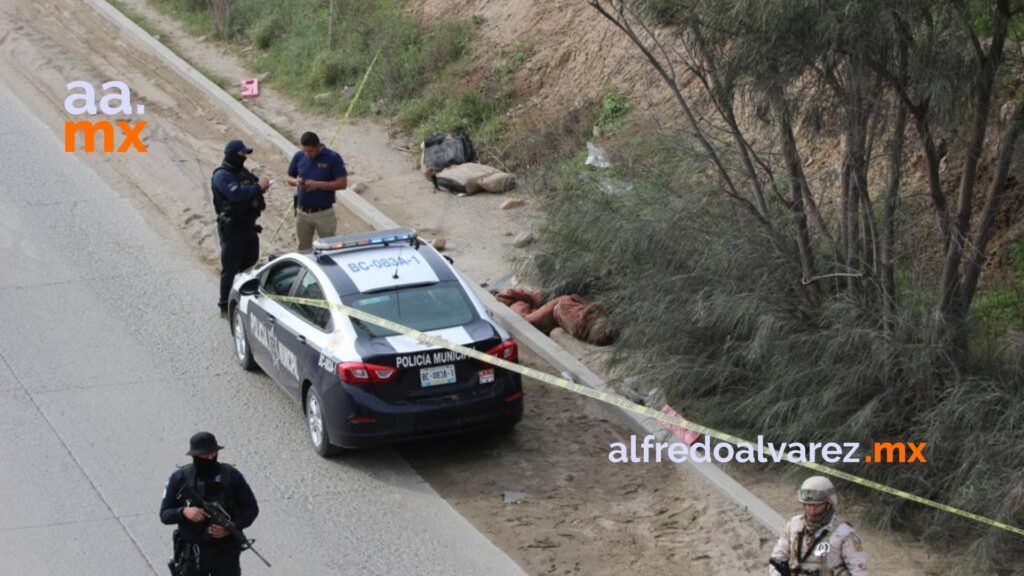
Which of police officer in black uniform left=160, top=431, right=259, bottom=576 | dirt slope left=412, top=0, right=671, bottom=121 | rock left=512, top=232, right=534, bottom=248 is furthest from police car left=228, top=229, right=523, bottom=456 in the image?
dirt slope left=412, top=0, right=671, bottom=121

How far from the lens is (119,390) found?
45.5 feet

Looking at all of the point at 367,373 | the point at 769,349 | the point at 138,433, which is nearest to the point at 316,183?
the point at 138,433

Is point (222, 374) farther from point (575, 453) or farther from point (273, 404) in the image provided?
point (575, 453)

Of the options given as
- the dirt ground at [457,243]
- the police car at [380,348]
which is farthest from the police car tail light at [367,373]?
the dirt ground at [457,243]

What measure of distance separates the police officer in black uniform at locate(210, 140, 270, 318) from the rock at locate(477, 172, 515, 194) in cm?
452

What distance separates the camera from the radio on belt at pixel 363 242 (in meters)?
13.5

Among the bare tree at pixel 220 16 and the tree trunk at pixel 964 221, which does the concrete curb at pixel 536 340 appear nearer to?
the bare tree at pixel 220 16

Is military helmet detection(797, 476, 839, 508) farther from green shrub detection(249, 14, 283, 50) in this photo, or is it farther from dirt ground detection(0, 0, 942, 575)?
green shrub detection(249, 14, 283, 50)

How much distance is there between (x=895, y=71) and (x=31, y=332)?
9049 millimetres

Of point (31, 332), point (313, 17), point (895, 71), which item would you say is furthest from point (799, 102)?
point (313, 17)

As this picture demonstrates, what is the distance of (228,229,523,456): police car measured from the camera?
39.5 ft

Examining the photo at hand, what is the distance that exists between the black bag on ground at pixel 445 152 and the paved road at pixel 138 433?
13.0 feet

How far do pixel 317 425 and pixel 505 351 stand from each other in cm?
173

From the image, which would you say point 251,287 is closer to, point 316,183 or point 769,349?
point 316,183
